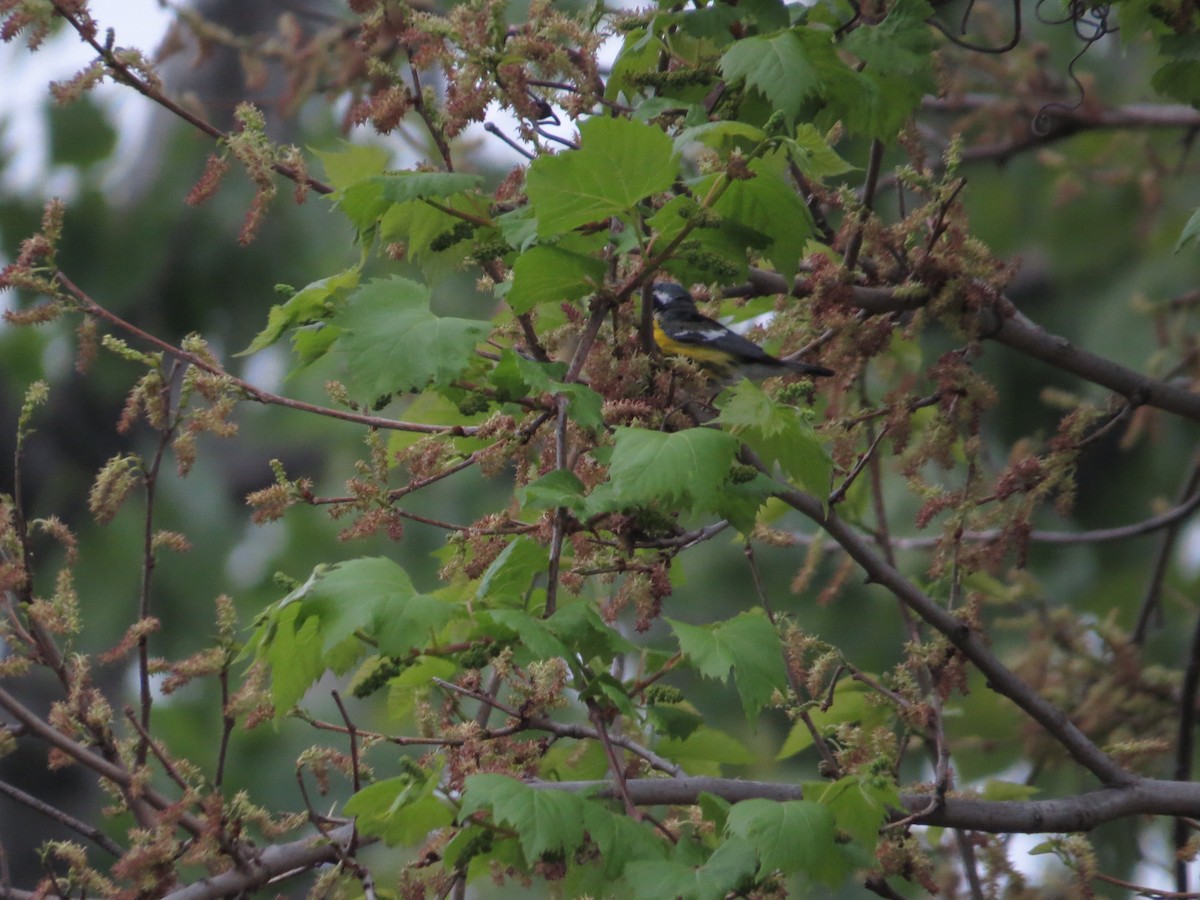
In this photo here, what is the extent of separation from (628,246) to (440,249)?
40 cm

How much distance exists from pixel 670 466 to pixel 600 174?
446mm

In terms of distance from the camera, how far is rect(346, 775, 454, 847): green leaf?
1.70 m

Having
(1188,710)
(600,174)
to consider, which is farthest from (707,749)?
(1188,710)

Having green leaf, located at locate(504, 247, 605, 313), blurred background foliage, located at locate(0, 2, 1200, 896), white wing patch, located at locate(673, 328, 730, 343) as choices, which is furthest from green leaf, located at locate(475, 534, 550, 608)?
blurred background foliage, located at locate(0, 2, 1200, 896)

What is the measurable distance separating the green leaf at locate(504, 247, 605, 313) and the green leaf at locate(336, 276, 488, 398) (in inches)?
3.6

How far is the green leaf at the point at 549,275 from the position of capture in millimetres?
1875

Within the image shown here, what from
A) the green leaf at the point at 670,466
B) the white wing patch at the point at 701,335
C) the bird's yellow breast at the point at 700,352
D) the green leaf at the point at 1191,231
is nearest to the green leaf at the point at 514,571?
the green leaf at the point at 670,466

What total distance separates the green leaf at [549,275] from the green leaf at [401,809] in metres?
0.74

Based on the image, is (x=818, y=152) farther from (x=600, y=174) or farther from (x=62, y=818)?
(x=62, y=818)

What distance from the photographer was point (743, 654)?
1.73 m

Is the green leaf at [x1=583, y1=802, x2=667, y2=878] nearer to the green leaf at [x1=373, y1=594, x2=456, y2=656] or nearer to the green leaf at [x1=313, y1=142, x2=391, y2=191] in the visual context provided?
the green leaf at [x1=373, y1=594, x2=456, y2=656]

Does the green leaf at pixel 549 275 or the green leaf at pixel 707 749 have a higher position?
the green leaf at pixel 549 275

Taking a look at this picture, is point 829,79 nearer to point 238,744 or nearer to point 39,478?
point 238,744

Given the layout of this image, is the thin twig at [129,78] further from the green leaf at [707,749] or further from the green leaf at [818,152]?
the green leaf at [707,749]
